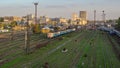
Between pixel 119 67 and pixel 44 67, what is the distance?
27.8ft

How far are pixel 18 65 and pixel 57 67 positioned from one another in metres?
4.42

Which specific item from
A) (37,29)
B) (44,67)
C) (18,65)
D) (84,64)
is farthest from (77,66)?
(37,29)

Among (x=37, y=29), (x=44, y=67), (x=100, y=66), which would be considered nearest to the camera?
(x=44, y=67)

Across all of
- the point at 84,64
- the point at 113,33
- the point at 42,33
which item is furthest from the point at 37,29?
the point at 84,64

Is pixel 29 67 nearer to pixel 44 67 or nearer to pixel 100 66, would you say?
pixel 44 67

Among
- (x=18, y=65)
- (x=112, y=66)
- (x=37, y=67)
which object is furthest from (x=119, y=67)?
(x=18, y=65)

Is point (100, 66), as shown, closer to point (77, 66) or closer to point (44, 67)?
point (77, 66)

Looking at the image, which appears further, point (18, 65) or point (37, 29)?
point (37, 29)

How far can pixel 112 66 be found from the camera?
1209 inches

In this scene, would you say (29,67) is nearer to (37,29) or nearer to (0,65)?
(0,65)

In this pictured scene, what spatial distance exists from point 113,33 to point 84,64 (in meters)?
76.4

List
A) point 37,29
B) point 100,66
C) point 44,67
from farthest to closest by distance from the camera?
point 37,29 < point 100,66 < point 44,67

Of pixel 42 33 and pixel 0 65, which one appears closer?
pixel 0 65

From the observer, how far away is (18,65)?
99.2 ft
